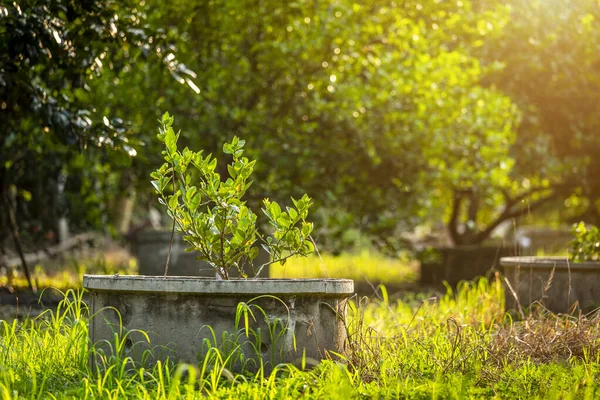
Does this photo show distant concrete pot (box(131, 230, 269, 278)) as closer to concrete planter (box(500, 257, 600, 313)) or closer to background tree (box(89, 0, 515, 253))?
background tree (box(89, 0, 515, 253))

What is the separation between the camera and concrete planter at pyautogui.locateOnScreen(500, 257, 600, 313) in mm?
6699

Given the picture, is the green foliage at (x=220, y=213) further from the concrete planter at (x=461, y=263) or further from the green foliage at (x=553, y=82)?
the green foliage at (x=553, y=82)

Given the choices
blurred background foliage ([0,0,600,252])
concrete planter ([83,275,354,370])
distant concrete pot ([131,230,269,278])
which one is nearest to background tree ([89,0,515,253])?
blurred background foliage ([0,0,600,252])

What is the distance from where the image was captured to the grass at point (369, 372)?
147 inches

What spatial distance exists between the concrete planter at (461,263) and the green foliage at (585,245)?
5.02 m

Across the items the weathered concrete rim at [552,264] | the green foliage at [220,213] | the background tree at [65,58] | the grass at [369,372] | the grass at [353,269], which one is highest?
the background tree at [65,58]

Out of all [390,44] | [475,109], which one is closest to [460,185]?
[475,109]

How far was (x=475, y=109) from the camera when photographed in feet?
36.0

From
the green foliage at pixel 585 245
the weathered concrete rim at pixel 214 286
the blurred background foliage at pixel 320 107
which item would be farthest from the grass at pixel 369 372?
the blurred background foliage at pixel 320 107

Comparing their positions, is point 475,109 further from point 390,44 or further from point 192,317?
point 192,317

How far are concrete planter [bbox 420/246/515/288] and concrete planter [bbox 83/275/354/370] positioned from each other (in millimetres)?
8030

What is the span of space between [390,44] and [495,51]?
301 centimetres

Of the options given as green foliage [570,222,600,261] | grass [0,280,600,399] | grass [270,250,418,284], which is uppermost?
green foliage [570,222,600,261]

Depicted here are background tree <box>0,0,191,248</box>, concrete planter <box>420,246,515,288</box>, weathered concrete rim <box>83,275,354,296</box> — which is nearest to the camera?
weathered concrete rim <box>83,275,354,296</box>
